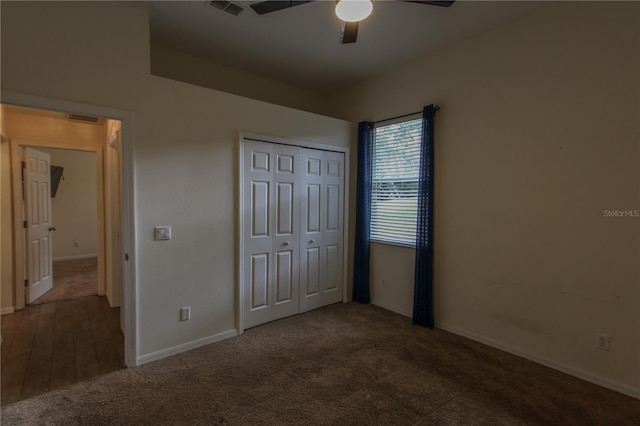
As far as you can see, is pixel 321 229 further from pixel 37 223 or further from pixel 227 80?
pixel 37 223

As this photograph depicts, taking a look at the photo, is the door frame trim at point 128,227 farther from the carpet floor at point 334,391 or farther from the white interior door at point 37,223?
the white interior door at point 37,223

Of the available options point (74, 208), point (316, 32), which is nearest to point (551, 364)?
point (316, 32)

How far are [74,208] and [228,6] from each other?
6790 millimetres

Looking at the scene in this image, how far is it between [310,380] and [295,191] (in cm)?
197

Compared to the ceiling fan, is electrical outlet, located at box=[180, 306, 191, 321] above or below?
below

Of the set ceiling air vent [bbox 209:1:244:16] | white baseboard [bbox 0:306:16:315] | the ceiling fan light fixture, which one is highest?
ceiling air vent [bbox 209:1:244:16]

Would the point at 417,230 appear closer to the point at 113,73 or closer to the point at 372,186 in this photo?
the point at 372,186

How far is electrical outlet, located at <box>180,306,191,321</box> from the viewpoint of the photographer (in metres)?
2.81

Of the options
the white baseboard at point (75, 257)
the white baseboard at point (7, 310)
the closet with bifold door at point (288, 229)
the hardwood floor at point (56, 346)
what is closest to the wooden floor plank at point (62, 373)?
the hardwood floor at point (56, 346)

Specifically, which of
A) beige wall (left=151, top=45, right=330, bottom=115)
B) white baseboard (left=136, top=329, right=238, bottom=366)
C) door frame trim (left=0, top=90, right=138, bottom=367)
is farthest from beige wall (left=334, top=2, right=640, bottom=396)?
door frame trim (left=0, top=90, right=138, bottom=367)

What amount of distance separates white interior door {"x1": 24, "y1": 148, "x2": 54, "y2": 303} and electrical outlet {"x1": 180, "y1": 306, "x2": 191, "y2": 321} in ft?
8.81

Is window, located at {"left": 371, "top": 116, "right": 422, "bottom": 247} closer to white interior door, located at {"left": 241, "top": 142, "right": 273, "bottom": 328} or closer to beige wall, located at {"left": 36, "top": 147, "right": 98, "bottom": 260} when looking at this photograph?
white interior door, located at {"left": 241, "top": 142, "right": 273, "bottom": 328}

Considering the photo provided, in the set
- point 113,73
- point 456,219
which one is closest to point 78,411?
point 113,73

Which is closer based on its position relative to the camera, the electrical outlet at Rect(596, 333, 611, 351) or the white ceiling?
the electrical outlet at Rect(596, 333, 611, 351)
